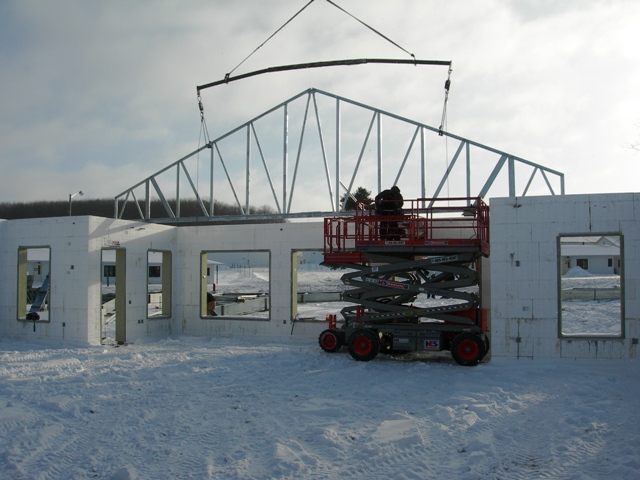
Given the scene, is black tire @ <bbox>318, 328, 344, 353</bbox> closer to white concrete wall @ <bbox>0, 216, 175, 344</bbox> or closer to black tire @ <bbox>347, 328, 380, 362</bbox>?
black tire @ <bbox>347, 328, 380, 362</bbox>

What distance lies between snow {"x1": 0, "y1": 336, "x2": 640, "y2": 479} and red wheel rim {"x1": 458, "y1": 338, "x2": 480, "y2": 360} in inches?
12.8

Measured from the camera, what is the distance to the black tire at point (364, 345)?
41.1ft

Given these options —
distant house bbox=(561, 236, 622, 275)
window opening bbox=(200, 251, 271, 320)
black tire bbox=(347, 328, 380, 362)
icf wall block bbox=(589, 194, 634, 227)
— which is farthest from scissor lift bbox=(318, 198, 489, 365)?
distant house bbox=(561, 236, 622, 275)

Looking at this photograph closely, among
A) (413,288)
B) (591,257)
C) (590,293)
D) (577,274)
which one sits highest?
(591,257)

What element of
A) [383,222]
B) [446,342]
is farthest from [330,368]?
[383,222]

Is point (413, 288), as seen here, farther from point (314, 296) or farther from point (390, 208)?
point (314, 296)

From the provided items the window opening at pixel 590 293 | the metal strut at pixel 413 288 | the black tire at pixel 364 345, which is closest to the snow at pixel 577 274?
the window opening at pixel 590 293

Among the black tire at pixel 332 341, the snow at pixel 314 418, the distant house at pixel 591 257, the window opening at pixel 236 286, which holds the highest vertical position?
the distant house at pixel 591 257

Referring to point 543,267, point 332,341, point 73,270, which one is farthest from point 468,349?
point 73,270

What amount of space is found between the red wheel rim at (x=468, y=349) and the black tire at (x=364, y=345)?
1.86 m

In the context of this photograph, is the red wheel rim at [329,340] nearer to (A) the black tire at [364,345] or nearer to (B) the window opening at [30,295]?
(A) the black tire at [364,345]

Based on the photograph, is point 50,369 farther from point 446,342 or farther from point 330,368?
point 446,342

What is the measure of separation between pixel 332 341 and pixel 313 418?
5.47 m

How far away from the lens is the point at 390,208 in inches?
511
